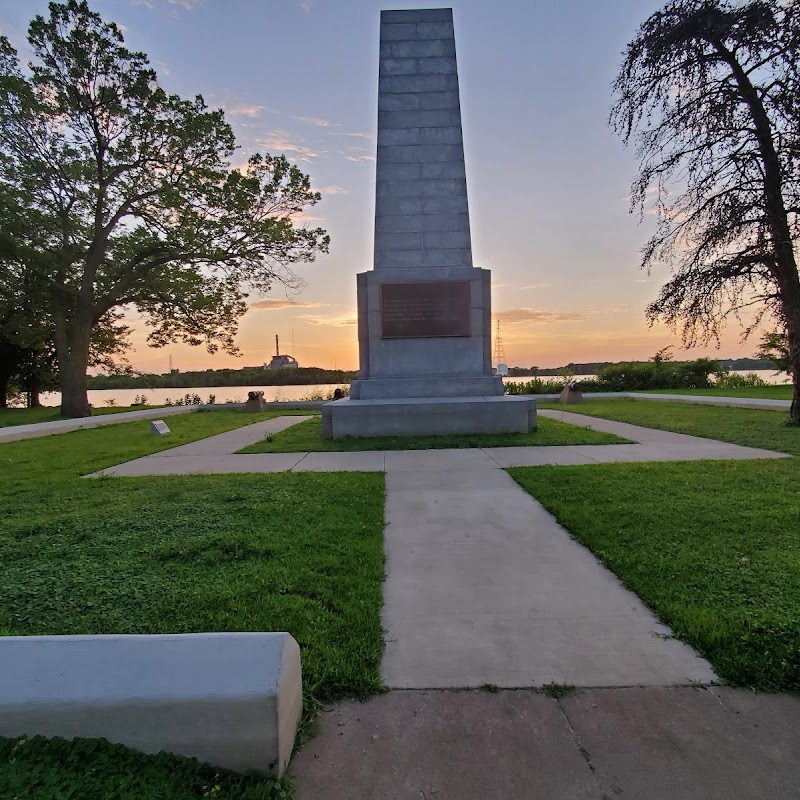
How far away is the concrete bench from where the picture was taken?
1.60 m

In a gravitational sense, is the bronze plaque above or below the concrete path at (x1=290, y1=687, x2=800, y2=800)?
above

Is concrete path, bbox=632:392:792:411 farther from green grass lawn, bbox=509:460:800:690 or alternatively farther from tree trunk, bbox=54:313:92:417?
tree trunk, bbox=54:313:92:417

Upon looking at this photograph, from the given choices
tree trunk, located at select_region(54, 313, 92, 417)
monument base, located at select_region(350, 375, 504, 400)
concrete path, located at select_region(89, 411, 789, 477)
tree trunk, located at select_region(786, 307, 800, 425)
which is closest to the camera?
concrete path, located at select_region(89, 411, 789, 477)

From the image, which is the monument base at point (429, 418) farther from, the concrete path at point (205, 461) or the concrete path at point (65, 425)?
the concrete path at point (65, 425)

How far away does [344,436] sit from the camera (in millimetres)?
9273

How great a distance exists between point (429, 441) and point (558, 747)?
267 inches

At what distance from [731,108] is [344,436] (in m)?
10.1

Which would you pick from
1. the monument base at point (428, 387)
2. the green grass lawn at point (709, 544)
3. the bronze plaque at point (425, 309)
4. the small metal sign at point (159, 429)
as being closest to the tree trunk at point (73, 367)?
the small metal sign at point (159, 429)

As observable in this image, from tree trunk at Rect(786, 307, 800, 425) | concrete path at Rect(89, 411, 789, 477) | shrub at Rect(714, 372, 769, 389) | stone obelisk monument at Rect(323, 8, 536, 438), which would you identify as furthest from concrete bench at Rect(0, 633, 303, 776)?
shrub at Rect(714, 372, 769, 389)

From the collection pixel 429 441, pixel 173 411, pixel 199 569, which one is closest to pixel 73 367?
pixel 173 411

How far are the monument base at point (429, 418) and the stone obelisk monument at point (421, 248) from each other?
74 centimetres

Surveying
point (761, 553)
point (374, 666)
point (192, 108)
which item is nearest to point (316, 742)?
A: point (374, 666)

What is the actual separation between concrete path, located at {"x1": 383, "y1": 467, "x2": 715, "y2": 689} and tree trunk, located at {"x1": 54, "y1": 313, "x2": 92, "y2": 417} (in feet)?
57.4

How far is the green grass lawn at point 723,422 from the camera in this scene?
8148mm
